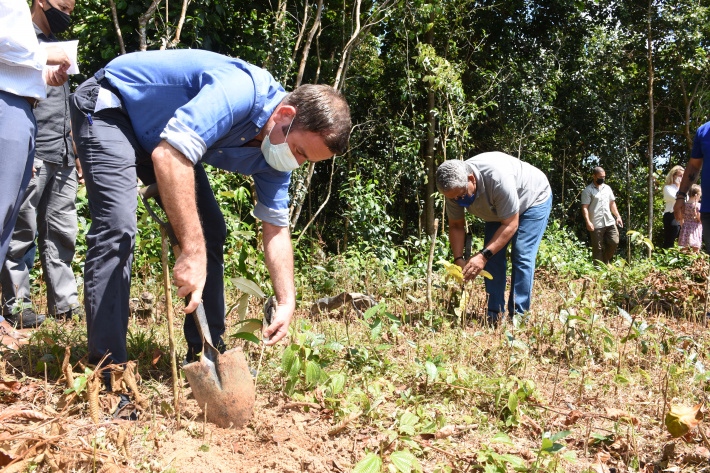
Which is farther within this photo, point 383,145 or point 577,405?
point 383,145

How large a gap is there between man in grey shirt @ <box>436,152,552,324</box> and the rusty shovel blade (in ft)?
6.51

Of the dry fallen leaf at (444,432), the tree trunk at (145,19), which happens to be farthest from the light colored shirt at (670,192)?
the tree trunk at (145,19)

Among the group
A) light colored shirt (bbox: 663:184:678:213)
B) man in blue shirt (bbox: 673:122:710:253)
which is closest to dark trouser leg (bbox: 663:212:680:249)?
light colored shirt (bbox: 663:184:678:213)

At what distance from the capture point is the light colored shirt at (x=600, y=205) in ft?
26.4

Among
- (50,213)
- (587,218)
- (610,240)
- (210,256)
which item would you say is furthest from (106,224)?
(610,240)

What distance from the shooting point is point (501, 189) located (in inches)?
143

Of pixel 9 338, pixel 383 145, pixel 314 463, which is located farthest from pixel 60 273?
pixel 383 145

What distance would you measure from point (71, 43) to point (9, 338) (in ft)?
4.97

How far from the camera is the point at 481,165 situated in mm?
3750

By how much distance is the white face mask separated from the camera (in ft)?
7.04

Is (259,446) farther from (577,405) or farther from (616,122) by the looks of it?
(616,122)

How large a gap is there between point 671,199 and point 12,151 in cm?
756

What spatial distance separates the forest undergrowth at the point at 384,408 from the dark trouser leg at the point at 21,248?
383mm

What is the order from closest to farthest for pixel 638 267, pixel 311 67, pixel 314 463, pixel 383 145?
pixel 314 463 < pixel 638 267 < pixel 311 67 < pixel 383 145
